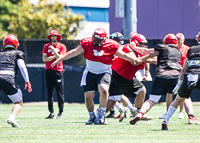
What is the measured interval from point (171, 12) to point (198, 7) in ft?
4.45

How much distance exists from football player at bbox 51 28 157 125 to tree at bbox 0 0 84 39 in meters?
25.3

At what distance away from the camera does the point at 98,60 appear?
32.1ft

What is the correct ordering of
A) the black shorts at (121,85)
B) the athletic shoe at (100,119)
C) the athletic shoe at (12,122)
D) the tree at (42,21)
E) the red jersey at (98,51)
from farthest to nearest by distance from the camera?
the tree at (42,21) < the black shorts at (121,85) < the athletic shoe at (100,119) < the red jersey at (98,51) < the athletic shoe at (12,122)

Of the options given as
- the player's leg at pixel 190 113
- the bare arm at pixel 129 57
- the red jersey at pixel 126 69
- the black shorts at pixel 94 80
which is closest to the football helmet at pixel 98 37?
the bare arm at pixel 129 57

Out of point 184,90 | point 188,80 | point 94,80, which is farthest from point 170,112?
point 94,80

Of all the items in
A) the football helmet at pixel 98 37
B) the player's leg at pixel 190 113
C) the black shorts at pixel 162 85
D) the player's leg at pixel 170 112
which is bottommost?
the player's leg at pixel 190 113

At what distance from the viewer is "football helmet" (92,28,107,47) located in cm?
962

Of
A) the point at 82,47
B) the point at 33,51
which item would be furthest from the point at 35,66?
the point at 82,47

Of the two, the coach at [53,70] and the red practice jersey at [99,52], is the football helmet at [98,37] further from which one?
the coach at [53,70]

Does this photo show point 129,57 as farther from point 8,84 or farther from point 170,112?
point 8,84

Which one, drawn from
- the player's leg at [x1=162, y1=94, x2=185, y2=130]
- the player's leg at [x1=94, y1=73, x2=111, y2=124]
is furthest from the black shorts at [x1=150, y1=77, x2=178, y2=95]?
the player's leg at [x1=162, y1=94, x2=185, y2=130]

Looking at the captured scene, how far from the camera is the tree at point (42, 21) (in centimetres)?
3506

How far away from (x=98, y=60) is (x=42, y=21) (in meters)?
26.2

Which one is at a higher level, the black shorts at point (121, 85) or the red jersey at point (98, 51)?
the red jersey at point (98, 51)
